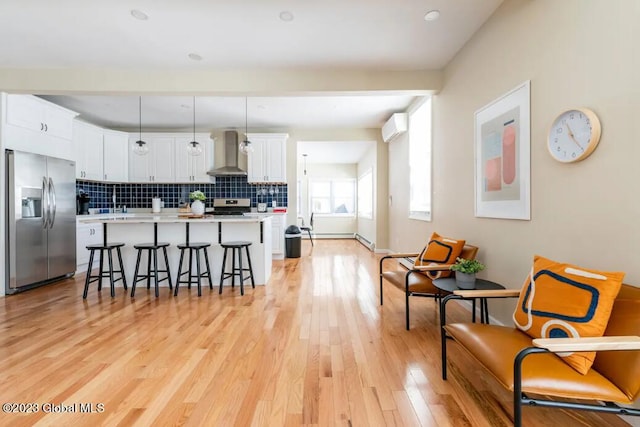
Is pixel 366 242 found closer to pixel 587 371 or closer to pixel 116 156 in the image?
pixel 116 156

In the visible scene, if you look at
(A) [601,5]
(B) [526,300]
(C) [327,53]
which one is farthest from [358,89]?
(B) [526,300]

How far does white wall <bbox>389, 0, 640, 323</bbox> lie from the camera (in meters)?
1.47

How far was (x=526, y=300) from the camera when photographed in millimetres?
1604

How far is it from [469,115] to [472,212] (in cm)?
98

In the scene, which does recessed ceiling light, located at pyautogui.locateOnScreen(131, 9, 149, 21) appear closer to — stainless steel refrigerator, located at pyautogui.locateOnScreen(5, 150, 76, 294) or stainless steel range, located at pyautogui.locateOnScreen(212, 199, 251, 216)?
stainless steel refrigerator, located at pyautogui.locateOnScreen(5, 150, 76, 294)

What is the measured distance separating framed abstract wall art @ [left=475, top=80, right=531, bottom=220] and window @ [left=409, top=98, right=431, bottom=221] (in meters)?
1.44

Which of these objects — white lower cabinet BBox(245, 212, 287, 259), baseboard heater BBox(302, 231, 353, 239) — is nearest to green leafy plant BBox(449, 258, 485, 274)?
white lower cabinet BBox(245, 212, 287, 259)

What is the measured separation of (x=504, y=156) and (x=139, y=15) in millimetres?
3311

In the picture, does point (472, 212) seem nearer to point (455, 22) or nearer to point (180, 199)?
point (455, 22)

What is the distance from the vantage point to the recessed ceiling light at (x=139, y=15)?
2496 mm

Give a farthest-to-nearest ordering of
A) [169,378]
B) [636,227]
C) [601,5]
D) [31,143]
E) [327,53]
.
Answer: [31,143]
[327,53]
[169,378]
[601,5]
[636,227]

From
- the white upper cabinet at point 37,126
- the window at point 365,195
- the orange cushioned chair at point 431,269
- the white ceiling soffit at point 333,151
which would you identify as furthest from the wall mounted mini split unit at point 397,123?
the white upper cabinet at point 37,126

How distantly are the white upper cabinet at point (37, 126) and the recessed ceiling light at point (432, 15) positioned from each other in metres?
4.90

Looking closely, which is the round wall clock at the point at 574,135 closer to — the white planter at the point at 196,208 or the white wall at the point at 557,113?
the white wall at the point at 557,113
